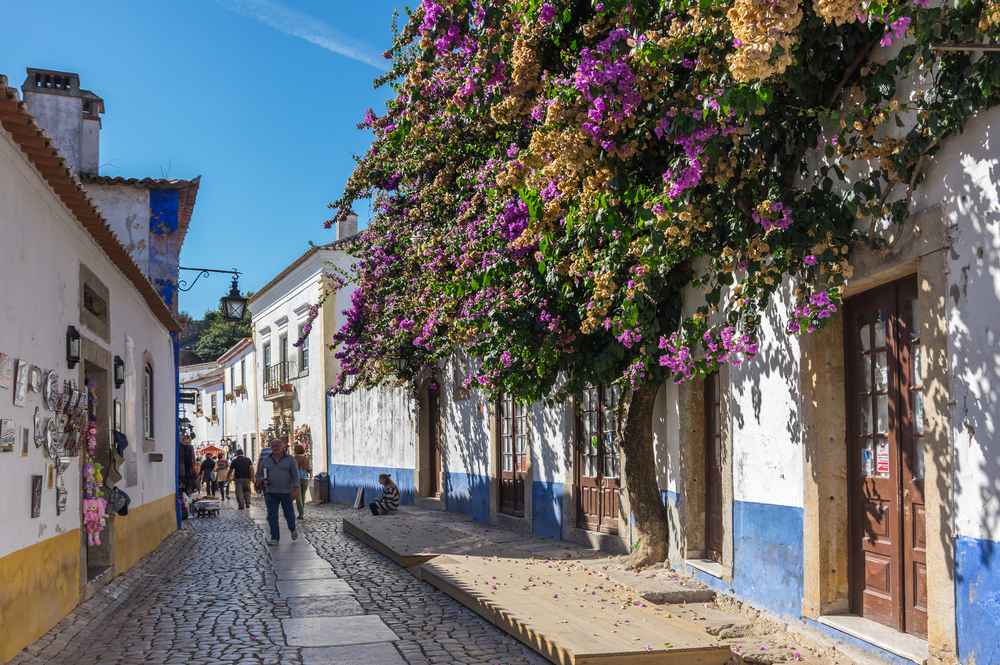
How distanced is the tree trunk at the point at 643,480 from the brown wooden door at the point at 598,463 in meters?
1.01

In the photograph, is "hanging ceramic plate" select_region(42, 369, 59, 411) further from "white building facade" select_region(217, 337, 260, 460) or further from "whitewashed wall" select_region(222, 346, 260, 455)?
"whitewashed wall" select_region(222, 346, 260, 455)

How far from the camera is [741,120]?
612 centimetres

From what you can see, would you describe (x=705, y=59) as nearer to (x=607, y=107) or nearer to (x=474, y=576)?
(x=607, y=107)

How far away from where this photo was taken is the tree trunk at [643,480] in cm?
945

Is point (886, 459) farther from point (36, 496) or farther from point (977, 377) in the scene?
point (36, 496)

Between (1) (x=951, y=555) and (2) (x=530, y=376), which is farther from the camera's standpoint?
(2) (x=530, y=376)

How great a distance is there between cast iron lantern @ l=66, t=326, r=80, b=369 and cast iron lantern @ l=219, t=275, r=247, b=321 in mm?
9944

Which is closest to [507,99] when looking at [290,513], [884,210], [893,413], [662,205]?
[662,205]

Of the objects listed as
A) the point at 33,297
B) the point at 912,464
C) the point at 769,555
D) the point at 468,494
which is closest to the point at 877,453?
the point at 912,464

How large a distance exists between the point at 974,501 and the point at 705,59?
2.92m

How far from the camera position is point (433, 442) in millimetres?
19531

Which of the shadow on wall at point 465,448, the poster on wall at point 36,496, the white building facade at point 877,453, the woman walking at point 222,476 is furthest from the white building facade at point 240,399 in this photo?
the poster on wall at point 36,496

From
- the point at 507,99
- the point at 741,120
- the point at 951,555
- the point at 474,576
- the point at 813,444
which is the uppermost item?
the point at 507,99

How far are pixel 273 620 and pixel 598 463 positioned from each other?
4.60 meters
